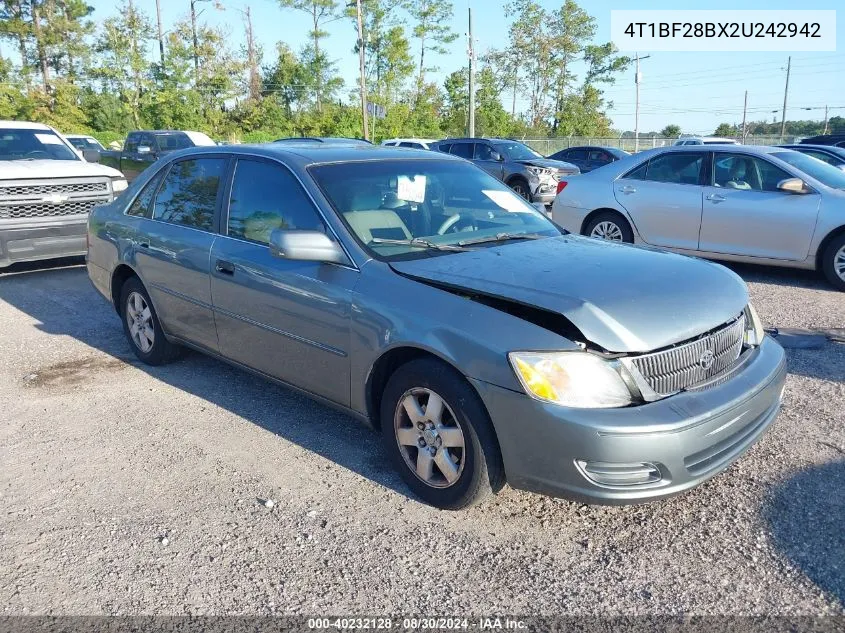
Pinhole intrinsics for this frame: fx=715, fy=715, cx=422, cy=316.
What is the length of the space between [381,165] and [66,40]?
4961 cm

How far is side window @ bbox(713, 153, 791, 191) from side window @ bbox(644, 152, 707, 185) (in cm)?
21

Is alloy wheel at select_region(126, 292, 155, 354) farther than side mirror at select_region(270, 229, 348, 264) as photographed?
Yes

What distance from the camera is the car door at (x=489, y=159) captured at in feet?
56.1

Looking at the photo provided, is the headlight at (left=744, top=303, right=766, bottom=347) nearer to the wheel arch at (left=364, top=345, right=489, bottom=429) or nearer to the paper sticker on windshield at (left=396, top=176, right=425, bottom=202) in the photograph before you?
the wheel arch at (left=364, top=345, right=489, bottom=429)

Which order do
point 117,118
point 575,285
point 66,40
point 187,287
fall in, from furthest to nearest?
point 66,40
point 117,118
point 187,287
point 575,285

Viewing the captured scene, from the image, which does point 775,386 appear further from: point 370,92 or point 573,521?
point 370,92

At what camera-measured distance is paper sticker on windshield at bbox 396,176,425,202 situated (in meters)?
4.05

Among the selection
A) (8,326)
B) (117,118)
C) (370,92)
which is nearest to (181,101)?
(117,118)

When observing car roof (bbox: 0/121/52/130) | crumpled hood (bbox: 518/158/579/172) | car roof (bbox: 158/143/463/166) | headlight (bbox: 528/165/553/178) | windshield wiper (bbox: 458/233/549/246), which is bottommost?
headlight (bbox: 528/165/553/178)

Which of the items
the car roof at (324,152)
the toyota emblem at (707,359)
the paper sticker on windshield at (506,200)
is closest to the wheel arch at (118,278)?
the car roof at (324,152)

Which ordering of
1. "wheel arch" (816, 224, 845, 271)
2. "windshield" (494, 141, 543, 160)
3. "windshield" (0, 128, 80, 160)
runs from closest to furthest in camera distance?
"wheel arch" (816, 224, 845, 271) < "windshield" (0, 128, 80, 160) < "windshield" (494, 141, 543, 160)

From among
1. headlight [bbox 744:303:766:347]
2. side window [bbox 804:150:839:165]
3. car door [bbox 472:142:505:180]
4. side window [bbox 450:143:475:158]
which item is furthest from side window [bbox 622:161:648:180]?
side window [bbox 450:143:475:158]

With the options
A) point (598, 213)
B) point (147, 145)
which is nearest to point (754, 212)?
point (598, 213)

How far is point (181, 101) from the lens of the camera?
42.3m
